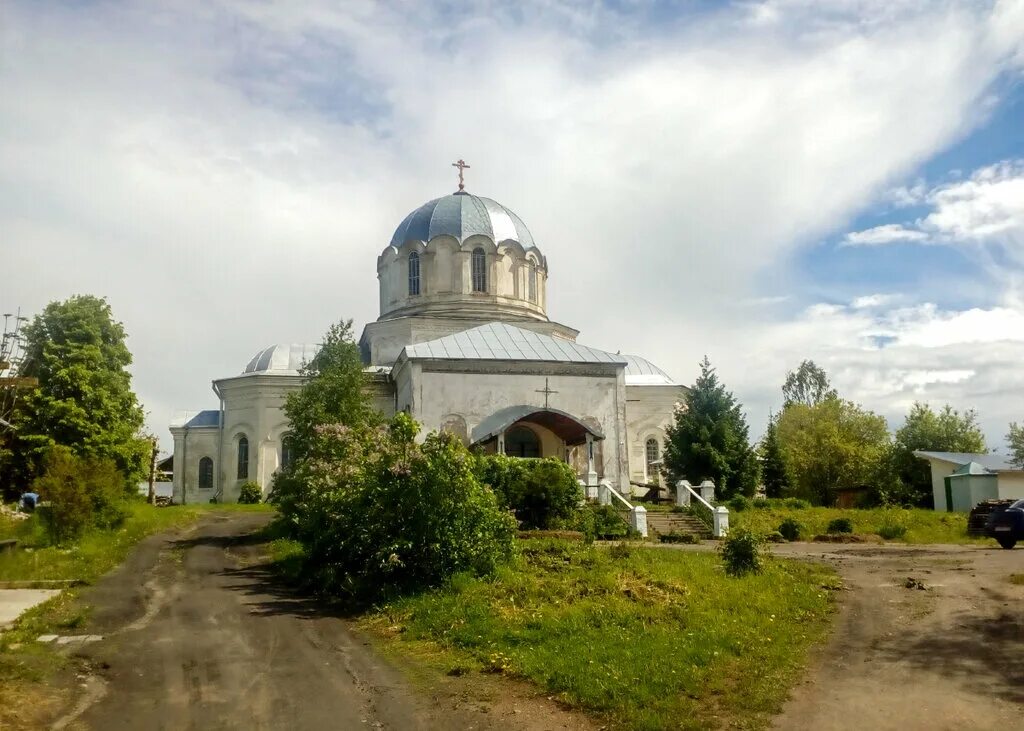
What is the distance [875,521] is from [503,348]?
13276mm

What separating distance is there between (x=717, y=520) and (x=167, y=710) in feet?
57.2

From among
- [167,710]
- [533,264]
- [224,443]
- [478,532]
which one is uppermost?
[533,264]

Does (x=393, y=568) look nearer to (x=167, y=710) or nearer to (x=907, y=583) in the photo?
(x=167, y=710)

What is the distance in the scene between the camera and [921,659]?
8195 mm

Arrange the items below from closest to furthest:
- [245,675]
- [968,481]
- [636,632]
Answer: [245,675], [636,632], [968,481]

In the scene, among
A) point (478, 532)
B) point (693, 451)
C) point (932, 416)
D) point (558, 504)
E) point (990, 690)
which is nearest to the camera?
point (990, 690)

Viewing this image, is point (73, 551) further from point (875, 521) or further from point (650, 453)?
point (650, 453)

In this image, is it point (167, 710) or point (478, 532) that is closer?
point (167, 710)

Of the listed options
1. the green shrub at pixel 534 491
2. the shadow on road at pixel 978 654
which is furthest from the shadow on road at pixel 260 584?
the shadow on road at pixel 978 654

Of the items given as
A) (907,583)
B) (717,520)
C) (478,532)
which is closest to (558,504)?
(717,520)

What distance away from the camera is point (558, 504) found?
71.5 ft

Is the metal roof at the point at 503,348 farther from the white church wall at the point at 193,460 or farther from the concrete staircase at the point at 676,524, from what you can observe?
the white church wall at the point at 193,460

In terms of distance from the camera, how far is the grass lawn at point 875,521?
22.5 m

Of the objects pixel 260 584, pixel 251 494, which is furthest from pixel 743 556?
pixel 251 494
